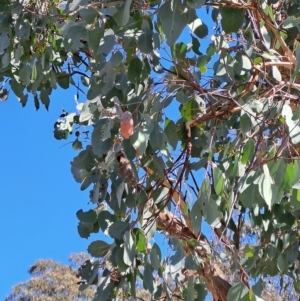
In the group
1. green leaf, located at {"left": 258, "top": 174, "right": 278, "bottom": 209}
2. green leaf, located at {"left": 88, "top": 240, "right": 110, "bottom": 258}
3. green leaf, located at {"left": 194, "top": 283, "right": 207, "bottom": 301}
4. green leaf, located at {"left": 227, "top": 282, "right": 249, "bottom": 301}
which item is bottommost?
green leaf, located at {"left": 227, "top": 282, "right": 249, "bottom": 301}

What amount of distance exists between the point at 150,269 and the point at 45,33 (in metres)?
1.30

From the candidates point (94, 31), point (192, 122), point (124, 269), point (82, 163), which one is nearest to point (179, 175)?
point (192, 122)

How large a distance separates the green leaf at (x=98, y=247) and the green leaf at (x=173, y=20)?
0.87 metres

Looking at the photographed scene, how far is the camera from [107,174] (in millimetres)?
2312

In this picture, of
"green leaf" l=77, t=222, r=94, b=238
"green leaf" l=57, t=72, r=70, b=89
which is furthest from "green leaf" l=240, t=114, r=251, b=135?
"green leaf" l=57, t=72, r=70, b=89

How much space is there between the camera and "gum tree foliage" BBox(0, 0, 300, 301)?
188 centimetres

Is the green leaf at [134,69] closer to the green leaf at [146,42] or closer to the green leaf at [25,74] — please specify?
the green leaf at [146,42]

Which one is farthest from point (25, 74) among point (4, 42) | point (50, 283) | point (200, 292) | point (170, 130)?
point (50, 283)

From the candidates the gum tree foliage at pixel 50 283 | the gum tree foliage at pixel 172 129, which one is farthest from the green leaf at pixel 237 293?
the gum tree foliage at pixel 50 283

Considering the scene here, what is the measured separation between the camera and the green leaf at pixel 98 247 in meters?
2.30

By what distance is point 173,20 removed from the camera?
5.67 feet

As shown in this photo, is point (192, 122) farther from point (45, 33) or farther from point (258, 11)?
point (45, 33)

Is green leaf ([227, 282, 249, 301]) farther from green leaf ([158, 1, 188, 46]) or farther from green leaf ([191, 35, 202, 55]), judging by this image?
green leaf ([191, 35, 202, 55])

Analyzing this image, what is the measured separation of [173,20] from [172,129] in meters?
0.64
